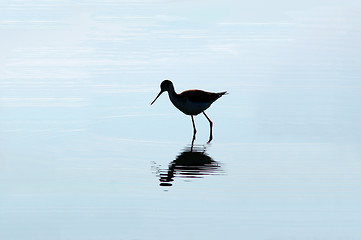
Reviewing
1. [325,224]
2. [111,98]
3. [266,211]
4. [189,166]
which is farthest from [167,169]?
[111,98]

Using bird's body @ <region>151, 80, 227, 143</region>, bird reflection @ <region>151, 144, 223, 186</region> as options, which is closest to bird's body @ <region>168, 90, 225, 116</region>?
bird's body @ <region>151, 80, 227, 143</region>

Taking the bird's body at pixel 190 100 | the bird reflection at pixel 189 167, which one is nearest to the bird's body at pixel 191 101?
the bird's body at pixel 190 100

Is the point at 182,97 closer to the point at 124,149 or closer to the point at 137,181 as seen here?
the point at 124,149

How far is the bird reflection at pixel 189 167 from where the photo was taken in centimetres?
899

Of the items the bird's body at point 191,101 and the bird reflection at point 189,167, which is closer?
the bird reflection at point 189,167

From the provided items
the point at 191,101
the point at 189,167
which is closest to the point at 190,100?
the point at 191,101

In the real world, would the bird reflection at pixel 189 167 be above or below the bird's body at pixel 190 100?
below

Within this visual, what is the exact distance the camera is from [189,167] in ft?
31.0

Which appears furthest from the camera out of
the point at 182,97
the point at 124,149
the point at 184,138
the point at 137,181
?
the point at 182,97

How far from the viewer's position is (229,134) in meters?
11.7

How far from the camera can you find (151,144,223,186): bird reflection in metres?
8.99

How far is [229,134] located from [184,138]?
28.2 inches

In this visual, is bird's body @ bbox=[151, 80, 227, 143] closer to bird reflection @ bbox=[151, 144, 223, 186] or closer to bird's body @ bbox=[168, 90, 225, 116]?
bird's body @ bbox=[168, 90, 225, 116]

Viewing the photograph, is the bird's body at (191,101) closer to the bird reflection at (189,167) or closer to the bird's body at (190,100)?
the bird's body at (190,100)
